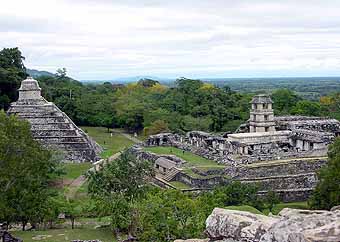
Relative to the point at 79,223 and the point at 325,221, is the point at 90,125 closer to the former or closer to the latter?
the point at 79,223

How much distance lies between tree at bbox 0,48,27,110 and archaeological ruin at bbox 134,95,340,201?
16.9 meters

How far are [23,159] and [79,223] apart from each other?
805 centimetres

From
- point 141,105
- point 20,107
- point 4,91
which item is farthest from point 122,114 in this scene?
point 20,107

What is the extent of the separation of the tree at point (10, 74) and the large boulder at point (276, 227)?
54.4 meters

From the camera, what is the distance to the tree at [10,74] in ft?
204

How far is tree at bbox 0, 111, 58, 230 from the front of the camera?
25578mm

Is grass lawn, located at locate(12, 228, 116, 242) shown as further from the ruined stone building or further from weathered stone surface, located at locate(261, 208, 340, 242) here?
weathered stone surface, located at locate(261, 208, 340, 242)

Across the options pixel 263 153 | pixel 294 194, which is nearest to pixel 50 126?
pixel 263 153

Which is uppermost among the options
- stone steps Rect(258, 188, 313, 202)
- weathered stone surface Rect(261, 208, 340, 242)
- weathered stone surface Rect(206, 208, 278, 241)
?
weathered stone surface Rect(261, 208, 340, 242)

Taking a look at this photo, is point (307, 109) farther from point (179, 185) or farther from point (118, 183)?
point (118, 183)

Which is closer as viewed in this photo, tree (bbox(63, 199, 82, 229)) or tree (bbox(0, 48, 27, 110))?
tree (bbox(63, 199, 82, 229))

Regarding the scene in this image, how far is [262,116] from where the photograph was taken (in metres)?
53.8

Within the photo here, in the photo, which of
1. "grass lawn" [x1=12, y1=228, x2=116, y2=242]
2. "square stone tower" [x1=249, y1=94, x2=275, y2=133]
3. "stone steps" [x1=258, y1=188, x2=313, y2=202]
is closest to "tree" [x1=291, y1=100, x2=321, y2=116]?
"square stone tower" [x1=249, y1=94, x2=275, y2=133]

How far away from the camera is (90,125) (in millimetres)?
74625
